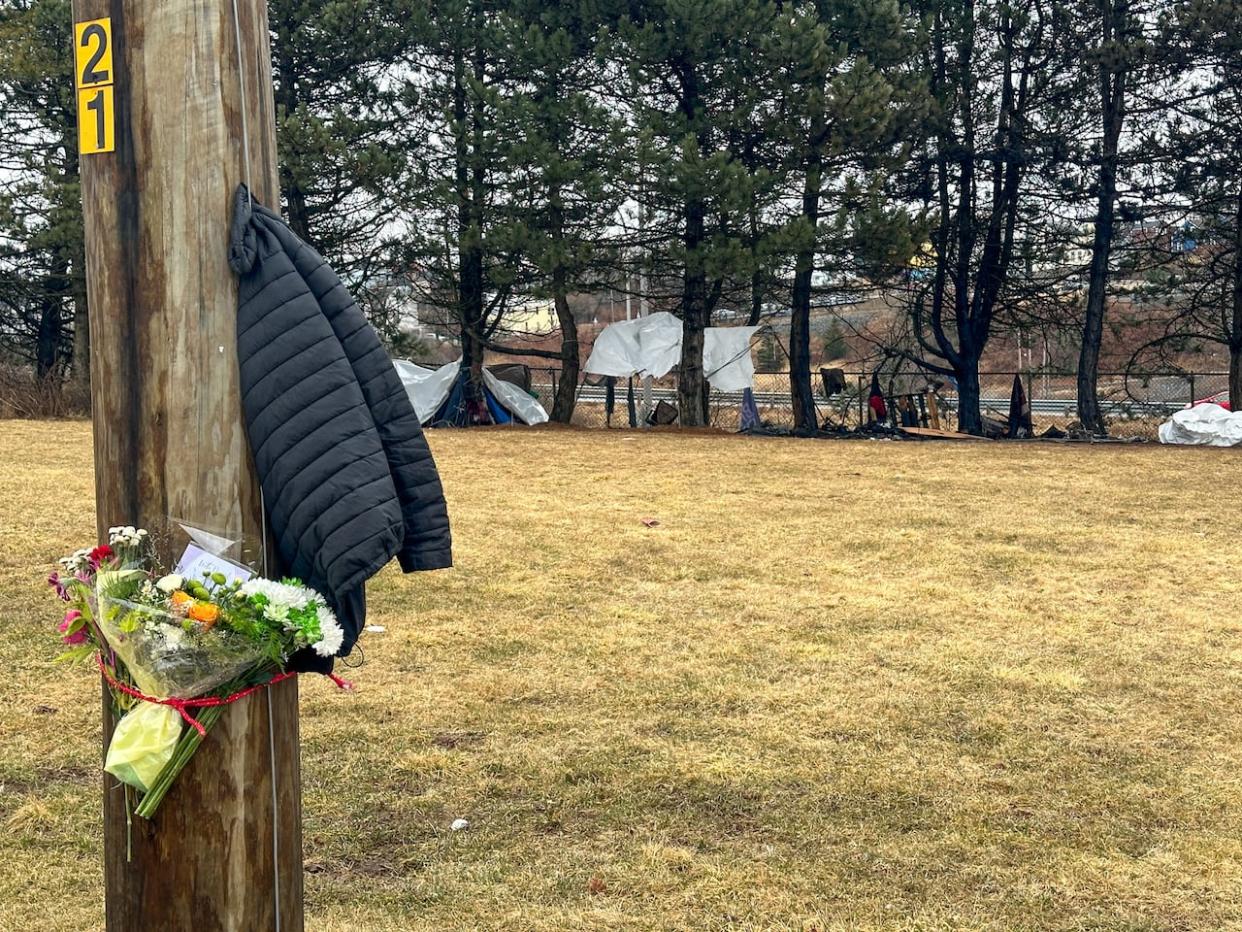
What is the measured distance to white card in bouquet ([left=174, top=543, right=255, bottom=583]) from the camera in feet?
7.49

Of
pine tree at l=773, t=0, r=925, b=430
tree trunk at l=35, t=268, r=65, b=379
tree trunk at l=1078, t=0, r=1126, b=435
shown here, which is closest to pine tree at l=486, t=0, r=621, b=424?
pine tree at l=773, t=0, r=925, b=430

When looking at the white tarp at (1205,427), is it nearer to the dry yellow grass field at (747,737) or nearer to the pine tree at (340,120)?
the dry yellow grass field at (747,737)

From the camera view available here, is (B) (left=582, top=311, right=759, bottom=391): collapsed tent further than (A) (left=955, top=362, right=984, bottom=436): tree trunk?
No

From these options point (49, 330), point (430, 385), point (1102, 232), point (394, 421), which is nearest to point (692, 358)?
point (430, 385)

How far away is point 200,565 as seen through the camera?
2289 millimetres

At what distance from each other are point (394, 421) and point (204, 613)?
1.68 ft

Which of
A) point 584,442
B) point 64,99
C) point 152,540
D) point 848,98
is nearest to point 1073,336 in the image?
point 848,98

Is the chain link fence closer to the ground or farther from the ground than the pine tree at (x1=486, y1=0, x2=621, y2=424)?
closer to the ground

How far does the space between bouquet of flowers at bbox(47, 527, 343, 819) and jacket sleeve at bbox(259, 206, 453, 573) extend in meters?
0.26

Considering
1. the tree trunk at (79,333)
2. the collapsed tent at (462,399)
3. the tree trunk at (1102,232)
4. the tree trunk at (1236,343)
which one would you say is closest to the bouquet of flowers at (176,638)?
the tree trunk at (1102,232)

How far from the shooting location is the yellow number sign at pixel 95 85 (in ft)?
7.43

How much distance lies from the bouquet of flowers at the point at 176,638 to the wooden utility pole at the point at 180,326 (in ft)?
0.18

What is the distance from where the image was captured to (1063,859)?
3742mm

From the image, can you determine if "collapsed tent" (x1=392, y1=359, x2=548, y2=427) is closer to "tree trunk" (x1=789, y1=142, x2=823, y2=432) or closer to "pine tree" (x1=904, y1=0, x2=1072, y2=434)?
"tree trunk" (x1=789, y1=142, x2=823, y2=432)
